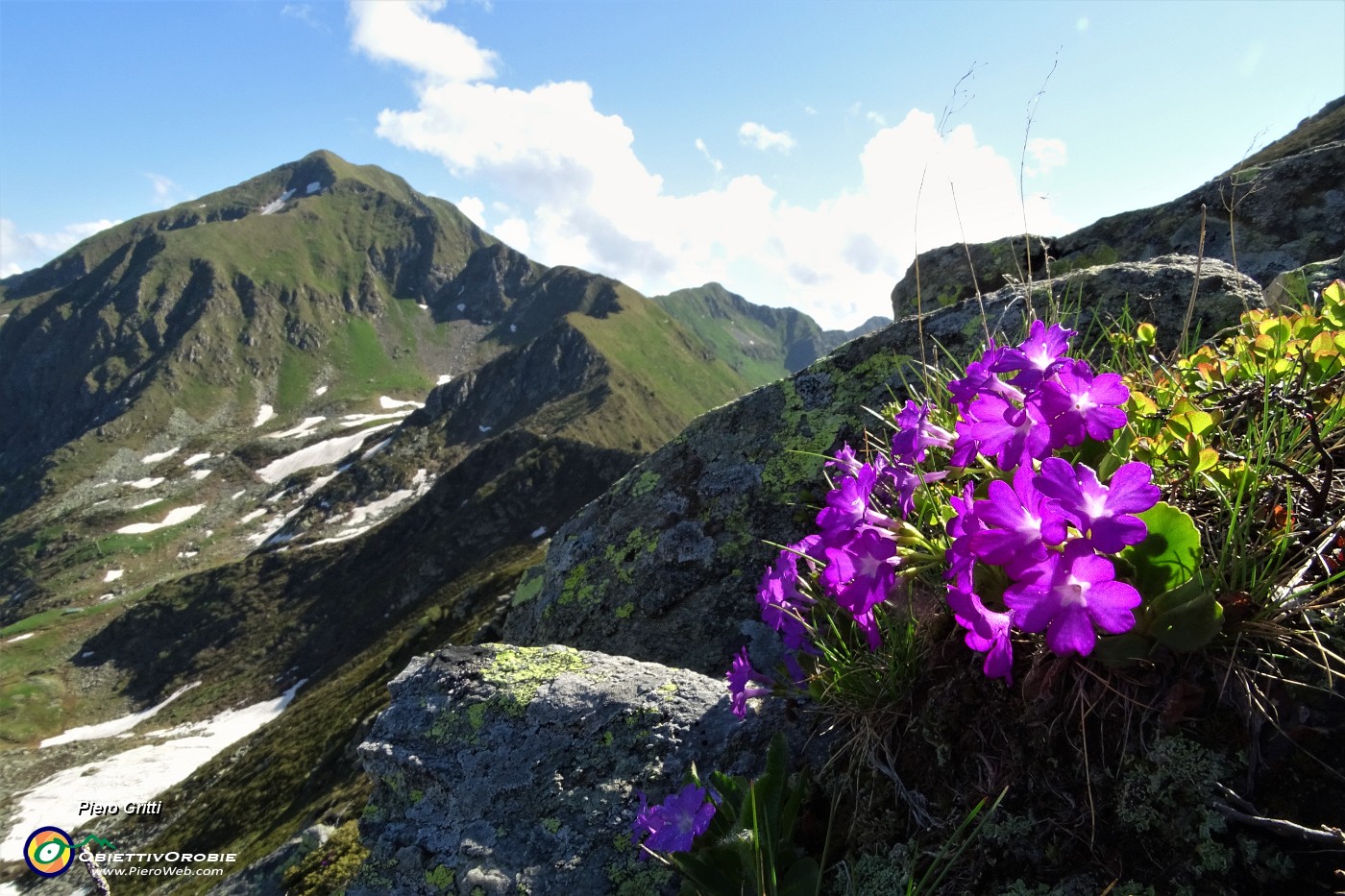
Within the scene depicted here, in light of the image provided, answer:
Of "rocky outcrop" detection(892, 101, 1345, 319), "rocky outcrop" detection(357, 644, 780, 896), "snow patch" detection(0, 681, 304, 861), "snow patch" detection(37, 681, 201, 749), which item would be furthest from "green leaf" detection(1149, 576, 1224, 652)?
"snow patch" detection(37, 681, 201, 749)

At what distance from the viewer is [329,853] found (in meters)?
4.00

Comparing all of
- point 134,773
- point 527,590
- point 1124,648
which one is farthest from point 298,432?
point 1124,648

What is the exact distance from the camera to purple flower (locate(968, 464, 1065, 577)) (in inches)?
56.6

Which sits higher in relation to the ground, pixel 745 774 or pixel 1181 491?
pixel 1181 491

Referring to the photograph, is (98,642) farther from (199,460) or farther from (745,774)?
(745,774)

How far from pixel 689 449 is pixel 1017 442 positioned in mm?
4326

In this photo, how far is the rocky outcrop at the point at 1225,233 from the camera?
6457mm

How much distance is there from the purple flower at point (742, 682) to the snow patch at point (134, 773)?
70282mm

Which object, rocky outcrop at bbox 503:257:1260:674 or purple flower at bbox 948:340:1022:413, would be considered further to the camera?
rocky outcrop at bbox 503:257:1260:674

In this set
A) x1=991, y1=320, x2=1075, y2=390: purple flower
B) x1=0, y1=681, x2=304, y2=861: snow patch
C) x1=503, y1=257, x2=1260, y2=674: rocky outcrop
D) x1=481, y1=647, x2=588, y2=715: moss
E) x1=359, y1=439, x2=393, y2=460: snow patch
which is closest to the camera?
x1=991, y1=320, x2=1075, y2=390: purple flower

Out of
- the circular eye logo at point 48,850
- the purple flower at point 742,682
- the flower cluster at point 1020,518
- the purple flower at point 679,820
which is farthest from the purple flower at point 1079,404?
the circular eye logo at point 48,850

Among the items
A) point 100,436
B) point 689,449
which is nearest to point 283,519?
point 100,436

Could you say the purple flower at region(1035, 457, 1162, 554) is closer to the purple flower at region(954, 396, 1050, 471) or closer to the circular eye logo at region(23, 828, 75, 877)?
the purple flower at region(954, 396, 1050, 471)

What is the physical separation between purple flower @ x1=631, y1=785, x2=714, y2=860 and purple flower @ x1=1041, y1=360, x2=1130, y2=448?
152 cm
